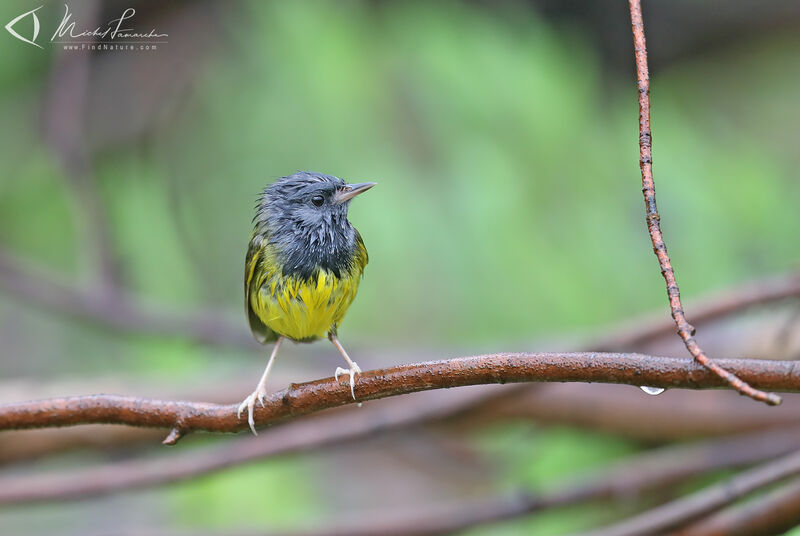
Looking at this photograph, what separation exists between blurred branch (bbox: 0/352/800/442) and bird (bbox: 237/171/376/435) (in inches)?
12.6

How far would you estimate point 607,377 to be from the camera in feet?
4.76

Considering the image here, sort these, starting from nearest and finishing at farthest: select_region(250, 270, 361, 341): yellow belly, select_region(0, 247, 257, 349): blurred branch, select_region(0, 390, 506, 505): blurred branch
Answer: select_region(250, 270, 361, 341): yellow belly
select_region(0, 390, 506, 505): blurred branch
select_region(0, 247, 257, 349): blurred branch

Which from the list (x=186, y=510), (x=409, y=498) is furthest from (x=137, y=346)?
(x=409, y=498)

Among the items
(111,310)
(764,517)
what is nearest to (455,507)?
(764,517)

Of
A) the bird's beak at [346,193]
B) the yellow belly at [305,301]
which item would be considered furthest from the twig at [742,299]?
the bird's beak at [346,193]

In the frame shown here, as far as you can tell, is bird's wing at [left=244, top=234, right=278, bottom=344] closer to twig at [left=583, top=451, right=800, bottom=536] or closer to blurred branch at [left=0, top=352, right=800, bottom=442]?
blurred branch at [left=0, top=352, right=800, bottom=442]

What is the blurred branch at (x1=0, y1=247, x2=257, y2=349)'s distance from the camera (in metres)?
4.82

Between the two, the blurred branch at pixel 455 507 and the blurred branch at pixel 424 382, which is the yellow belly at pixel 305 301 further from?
the blurred branch at pixel 455 507

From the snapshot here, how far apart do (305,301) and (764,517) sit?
4.29 ft

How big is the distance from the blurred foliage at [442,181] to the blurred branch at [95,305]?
0.30m

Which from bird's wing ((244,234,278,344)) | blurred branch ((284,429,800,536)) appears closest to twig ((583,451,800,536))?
blurred branch ((284,429,800,536))

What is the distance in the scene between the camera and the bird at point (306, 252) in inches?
90.4

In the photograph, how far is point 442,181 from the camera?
493cm

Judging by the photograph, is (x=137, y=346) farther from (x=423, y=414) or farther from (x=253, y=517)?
(x=423, y=414)
